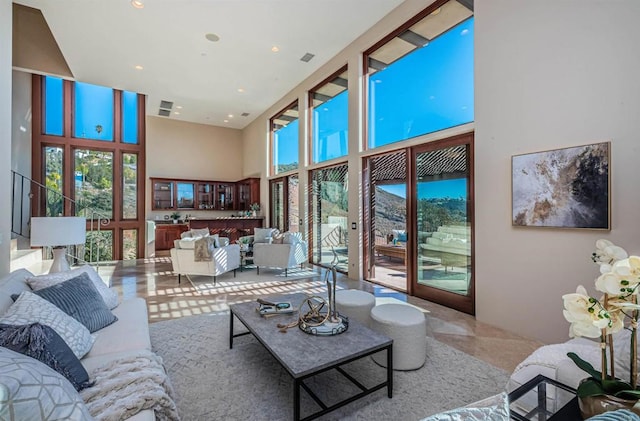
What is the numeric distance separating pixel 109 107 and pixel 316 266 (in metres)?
7.17

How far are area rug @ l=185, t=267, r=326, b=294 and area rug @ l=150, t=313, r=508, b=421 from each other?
205 centimetres

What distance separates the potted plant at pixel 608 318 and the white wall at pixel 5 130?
172 inches

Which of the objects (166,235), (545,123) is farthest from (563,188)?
(166,235)

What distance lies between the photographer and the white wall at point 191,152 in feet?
32.7

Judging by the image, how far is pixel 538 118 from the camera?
301 cm

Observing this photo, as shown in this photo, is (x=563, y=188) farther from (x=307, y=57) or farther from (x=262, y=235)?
(x=262, y=235)

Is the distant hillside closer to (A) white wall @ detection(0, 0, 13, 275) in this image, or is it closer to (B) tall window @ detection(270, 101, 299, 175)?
(B) tall window @ detection(270, 101, 299, 175)

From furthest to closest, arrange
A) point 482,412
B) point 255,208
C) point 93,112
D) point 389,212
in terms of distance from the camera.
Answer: point 255,208, point 93,112, point 389,212, point 482,412

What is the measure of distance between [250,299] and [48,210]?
6.40 metres

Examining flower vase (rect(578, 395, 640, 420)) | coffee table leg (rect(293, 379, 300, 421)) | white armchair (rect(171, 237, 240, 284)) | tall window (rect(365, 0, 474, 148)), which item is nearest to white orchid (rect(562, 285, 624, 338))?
flower vase (rect(578, 395, 640, 420))

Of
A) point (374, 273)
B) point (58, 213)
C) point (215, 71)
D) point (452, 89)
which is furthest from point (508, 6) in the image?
point (58, 213)

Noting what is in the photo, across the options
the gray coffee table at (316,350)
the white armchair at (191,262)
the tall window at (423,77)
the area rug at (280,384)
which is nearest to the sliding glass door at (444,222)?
the tall window at (423,77)

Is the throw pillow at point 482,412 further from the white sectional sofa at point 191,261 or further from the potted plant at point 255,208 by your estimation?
the potted plant at point 255,208

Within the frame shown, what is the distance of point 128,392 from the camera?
4.66ft
